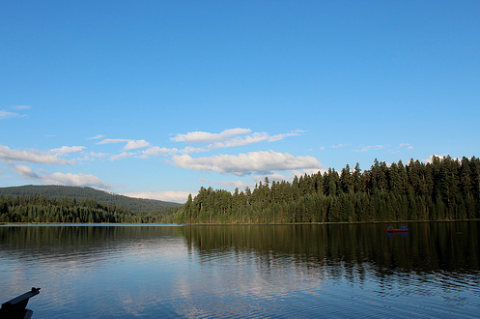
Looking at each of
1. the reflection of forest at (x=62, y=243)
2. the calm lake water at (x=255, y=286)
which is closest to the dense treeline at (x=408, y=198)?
the reflection of forest at (x=62, y=243)

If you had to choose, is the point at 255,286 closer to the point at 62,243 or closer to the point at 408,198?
the point at 62,243

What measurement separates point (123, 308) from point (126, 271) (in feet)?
51.9

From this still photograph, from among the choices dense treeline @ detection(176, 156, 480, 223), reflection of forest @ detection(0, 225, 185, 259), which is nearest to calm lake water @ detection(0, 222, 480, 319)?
reflection of forest @ detection(0, 225, 185, 259)

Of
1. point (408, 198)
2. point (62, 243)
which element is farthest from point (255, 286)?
point (408, 198)

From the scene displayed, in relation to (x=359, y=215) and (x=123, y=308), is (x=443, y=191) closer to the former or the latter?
(x=359, y=215)

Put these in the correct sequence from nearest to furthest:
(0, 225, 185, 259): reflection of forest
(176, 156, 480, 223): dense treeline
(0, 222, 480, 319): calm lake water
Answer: (0, 222, 480, 319): calm lake water, (0, 225, 185, 259): reflection of forest, (176, 156, 480, 223): dense treeline

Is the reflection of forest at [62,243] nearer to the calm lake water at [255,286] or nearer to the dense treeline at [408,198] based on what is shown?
the calm lake water at [255,286]

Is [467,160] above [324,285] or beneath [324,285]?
above

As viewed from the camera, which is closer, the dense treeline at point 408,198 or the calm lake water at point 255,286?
the calm lake water at point 255,286

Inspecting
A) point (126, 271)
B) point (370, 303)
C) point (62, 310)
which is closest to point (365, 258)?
point (370, 303)

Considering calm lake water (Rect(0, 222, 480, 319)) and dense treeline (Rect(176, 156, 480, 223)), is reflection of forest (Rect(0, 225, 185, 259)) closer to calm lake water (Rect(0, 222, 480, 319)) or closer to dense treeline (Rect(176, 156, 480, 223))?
calm lake water (Rect(0, 222, 480, 319))

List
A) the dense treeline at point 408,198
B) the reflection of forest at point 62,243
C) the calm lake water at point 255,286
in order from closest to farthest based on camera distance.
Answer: the calm lake water at point 255,286, the reflection of forest at point 62,243, the dense treeline at point 408,198

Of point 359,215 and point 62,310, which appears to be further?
point 359,215

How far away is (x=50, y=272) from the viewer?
3825cm
